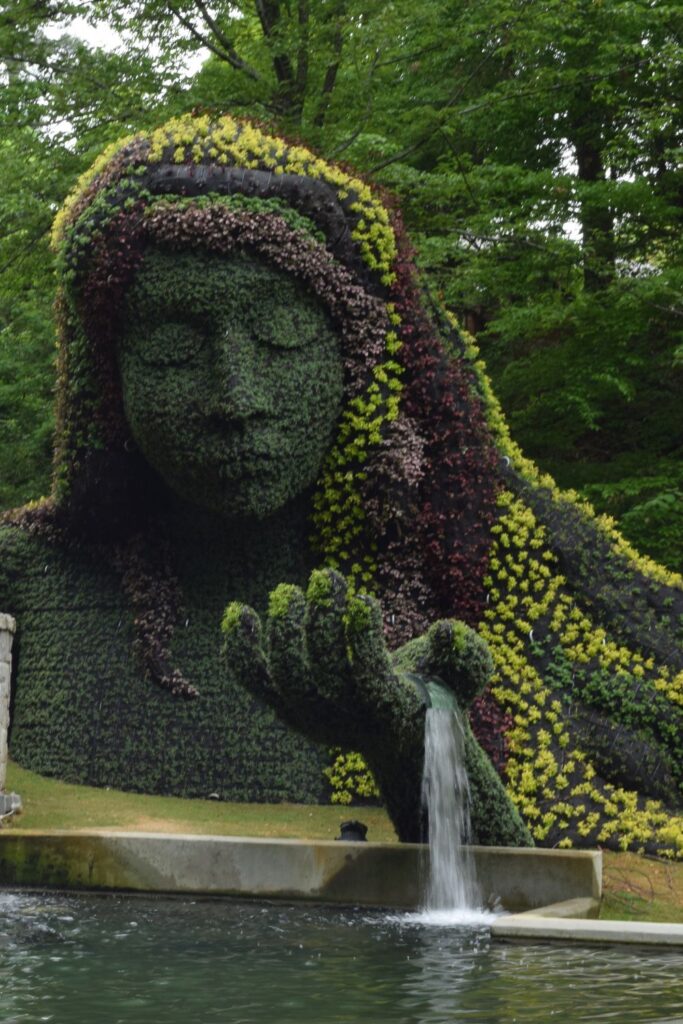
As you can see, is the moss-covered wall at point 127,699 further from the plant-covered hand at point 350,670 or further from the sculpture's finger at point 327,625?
the sculpture's finger at point 327,625

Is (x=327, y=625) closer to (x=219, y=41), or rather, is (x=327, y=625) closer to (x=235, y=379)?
(x=235, y=379)

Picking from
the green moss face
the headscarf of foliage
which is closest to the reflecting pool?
the green moss face

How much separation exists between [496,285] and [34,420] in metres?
7.16

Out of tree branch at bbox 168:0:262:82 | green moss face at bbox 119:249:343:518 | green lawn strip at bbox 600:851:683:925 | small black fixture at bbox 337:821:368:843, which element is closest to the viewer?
green lawn strip at bbox 600:851:683:925

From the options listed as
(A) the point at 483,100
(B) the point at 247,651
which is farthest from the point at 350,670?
(A) the point at 483,100

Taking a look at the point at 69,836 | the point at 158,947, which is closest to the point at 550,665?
the point at 69,836

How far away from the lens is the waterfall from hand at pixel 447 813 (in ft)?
21.6

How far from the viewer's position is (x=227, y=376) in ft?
29.3

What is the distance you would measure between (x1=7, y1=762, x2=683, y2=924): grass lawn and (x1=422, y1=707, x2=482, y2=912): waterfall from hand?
2.74 ft

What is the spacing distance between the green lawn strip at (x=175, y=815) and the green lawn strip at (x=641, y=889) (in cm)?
140

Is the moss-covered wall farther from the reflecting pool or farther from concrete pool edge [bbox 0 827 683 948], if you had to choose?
the reflecting pool

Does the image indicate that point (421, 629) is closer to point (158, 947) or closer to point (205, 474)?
point (205, 474)

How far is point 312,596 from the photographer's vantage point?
5816 mm

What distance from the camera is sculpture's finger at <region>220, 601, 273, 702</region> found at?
20.0 feet
